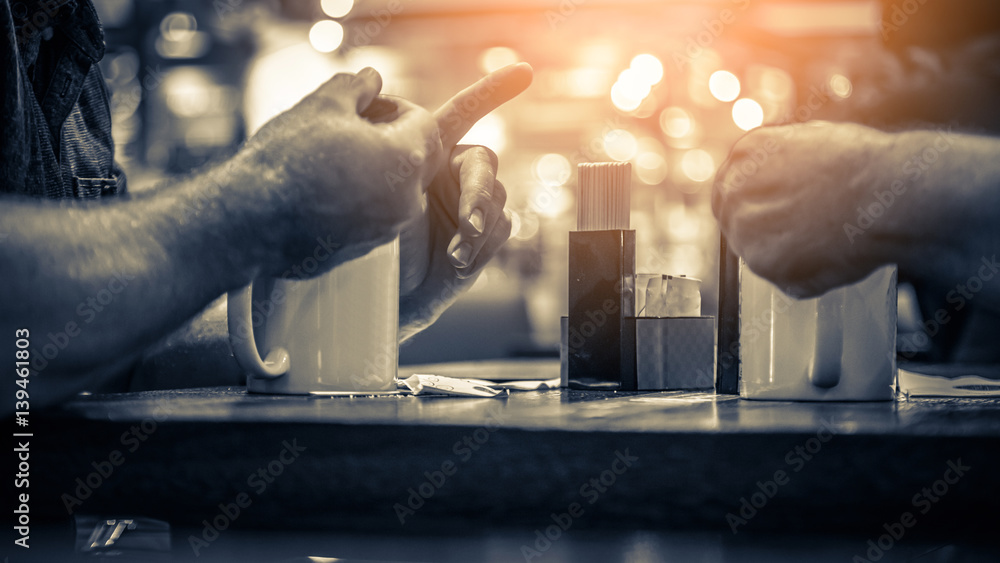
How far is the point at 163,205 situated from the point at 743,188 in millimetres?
493

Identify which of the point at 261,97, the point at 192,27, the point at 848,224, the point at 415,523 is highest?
the point at 192,27

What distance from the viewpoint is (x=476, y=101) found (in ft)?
2.78

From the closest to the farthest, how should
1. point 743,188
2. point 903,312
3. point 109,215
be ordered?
1. point 109,215
2. point 743,188
3. point 903,312

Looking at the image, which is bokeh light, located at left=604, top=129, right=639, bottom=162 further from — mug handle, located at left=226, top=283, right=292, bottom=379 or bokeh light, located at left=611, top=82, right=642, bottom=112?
mug handle, located at left=226, top=283, right=292, bottom=379

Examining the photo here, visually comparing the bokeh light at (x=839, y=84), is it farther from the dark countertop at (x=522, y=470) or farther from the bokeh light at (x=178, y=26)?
the bokeh light at (x=178, y=26)

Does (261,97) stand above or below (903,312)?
above

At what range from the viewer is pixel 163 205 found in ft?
2.10

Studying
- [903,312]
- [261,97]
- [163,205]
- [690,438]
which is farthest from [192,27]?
[690,438]

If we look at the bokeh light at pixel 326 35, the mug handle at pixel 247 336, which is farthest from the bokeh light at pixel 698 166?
the mug handle at pixel 247 336

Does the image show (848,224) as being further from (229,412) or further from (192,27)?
(192,27)

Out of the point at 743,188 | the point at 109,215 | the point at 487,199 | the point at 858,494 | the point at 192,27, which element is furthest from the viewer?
the point at 192,27

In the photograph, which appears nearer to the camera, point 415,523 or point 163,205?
point 415,523

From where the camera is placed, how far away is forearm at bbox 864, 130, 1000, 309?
2.05 feet

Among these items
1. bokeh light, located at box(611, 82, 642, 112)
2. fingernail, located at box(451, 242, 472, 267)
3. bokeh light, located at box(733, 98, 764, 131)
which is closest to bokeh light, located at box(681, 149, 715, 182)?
bokeh light, located at box(733, 98, 764, 131)
